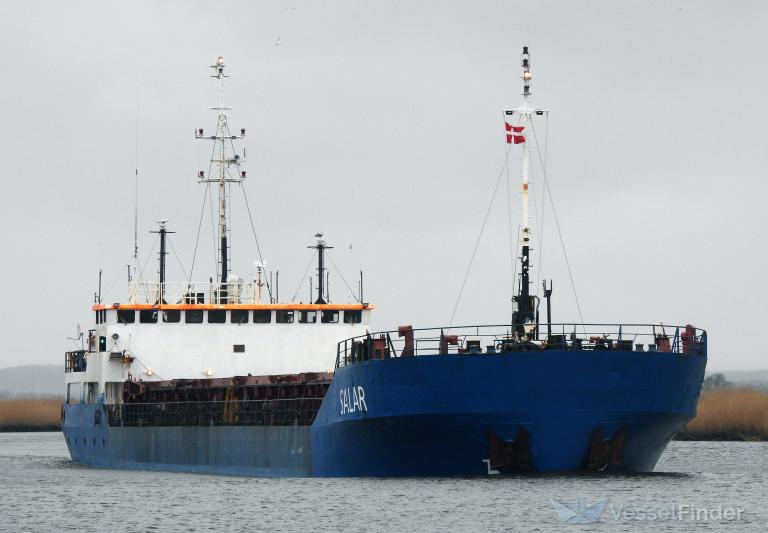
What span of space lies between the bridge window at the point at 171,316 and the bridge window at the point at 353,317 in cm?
547

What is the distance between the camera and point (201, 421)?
158ft

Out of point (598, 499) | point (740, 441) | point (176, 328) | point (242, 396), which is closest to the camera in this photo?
point (598, 499)

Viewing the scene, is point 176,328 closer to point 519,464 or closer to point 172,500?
point 172,500

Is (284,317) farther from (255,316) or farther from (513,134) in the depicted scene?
(513,134)

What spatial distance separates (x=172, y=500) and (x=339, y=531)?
7.74 m

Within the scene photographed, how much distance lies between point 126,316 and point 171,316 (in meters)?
1.58

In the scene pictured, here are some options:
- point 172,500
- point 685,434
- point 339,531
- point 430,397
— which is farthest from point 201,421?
point 685,434

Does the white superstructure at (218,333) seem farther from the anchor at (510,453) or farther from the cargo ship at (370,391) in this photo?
the anchor at (510,453)

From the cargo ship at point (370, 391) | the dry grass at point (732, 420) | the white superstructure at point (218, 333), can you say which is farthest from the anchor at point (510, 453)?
the dry grass at point (732, 420)

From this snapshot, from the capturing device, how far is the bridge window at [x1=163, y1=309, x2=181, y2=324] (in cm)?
5162

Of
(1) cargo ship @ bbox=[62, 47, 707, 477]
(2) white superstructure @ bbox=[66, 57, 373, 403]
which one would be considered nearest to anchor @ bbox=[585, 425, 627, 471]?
(1) cargo ship @ bbox=[62, 47, 707, 477]

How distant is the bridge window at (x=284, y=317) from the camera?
51.4m

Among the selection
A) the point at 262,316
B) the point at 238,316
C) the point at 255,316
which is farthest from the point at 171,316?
the point at 262,316

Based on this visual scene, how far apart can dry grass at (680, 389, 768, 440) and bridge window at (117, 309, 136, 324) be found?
2674cm
